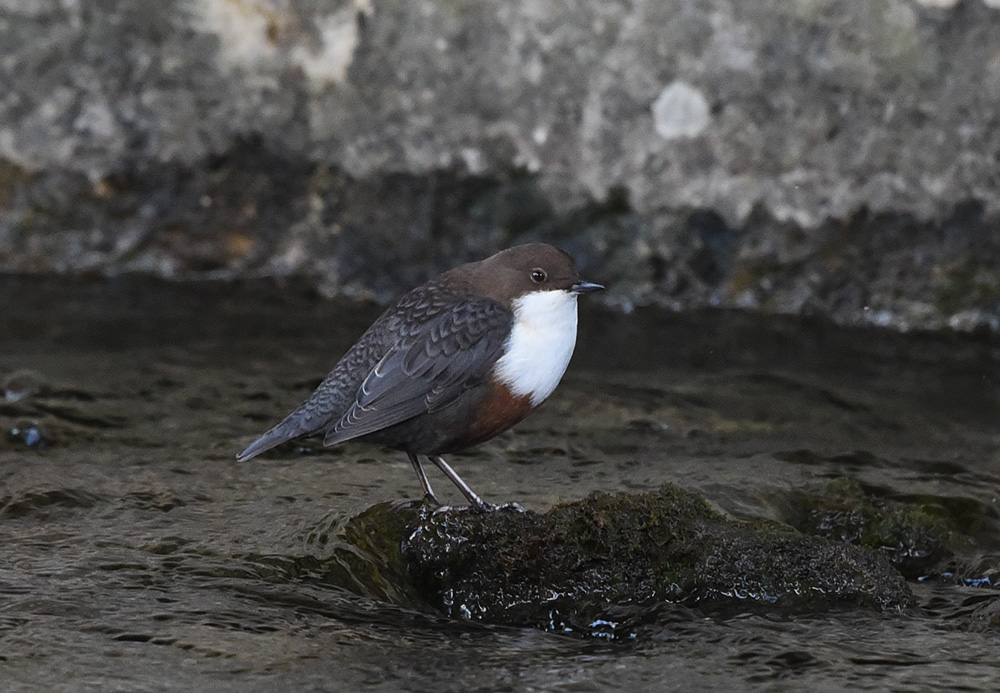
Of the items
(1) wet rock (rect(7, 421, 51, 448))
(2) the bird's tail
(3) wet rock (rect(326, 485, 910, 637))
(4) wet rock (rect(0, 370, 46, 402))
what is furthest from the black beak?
(4) wet rock (rect(0, 370, 46, 402))

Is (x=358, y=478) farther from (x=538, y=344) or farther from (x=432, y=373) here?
(x=538, y=344)

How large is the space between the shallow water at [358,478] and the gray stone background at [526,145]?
25 centimetres

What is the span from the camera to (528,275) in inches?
151

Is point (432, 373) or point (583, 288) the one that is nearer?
point (432, 373)

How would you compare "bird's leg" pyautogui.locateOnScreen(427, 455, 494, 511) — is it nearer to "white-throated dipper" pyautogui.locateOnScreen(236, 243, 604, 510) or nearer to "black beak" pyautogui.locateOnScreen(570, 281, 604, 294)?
"white-throated dipper" pyautogui.locateOnScreen(236, 243, 604, 510)

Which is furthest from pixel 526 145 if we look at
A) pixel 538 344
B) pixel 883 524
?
pixel 883 524

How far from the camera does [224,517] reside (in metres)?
3.91

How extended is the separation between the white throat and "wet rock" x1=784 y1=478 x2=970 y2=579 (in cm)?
91

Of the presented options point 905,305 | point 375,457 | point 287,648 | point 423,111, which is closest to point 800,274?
point 905,305

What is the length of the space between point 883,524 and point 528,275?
1.25 metres

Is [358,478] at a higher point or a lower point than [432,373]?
lower

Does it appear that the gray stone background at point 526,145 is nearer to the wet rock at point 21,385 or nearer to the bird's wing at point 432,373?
the wet rock at point 21,385

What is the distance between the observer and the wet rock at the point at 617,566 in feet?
11.3

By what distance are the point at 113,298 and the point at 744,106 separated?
2.86 m
